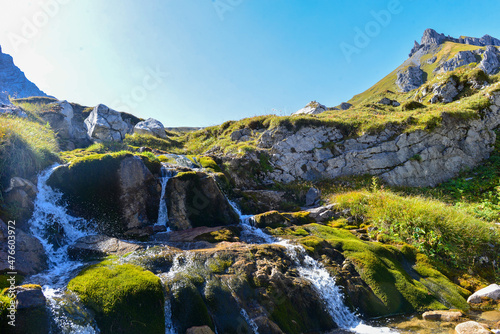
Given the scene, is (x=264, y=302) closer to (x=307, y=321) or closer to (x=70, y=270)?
(x=307, y=321)

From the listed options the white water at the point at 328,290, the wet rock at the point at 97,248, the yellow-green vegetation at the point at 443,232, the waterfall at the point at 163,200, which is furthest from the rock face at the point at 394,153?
the wet rock at the point at 97,248

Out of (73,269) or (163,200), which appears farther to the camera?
(163,200)

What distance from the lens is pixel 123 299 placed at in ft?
17.7

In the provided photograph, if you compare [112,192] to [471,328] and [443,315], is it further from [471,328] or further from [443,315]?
[471,328]

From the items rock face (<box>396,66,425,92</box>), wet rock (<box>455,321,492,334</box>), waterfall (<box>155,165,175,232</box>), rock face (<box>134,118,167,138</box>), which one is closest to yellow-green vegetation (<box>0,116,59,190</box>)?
waterfall (<box>155,165,175,232</box>)

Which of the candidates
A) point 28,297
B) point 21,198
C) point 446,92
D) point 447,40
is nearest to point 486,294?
Result: point 28,297

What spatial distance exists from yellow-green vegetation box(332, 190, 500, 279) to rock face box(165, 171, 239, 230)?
26.8ft

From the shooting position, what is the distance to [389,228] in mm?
11672

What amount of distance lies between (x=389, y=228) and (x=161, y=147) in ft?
84.4

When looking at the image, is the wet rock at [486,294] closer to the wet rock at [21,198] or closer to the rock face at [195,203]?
the rock face at [195,203]

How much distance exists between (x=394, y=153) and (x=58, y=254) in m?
25.0

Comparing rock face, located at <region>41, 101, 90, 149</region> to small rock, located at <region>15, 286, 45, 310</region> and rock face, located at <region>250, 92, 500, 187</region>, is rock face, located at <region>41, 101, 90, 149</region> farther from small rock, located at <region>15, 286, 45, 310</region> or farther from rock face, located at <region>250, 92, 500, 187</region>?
small rock, located at <region>15, 286, 45, 310</region>

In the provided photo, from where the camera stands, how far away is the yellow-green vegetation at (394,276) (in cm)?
782

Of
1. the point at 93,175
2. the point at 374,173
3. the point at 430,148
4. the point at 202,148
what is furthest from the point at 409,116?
the point at 93,175
